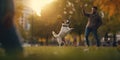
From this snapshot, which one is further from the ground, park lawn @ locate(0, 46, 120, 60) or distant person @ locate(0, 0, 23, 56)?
distant person @ locate(0, 0, 23, 56)

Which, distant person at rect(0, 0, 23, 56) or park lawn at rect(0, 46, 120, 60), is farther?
park lawn at rect(0, 46, 120, 60)

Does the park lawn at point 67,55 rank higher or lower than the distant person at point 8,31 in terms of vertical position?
lower

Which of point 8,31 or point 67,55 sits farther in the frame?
point 67,55

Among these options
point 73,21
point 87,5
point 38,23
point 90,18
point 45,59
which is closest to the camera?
point 45,59

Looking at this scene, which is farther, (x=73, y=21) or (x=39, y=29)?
(x=39, y=29)

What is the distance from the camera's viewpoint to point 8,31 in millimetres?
4801

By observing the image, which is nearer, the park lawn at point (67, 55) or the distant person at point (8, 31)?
the distant person at point (8, 31)

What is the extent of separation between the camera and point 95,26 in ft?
40.7

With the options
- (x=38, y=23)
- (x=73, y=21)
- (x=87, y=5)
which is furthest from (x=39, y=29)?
(x=87, y=5)

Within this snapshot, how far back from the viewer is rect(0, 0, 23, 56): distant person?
4.66m

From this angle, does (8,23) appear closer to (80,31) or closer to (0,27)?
(0,27)

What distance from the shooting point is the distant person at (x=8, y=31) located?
15.3 ft

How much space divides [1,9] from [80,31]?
126ft

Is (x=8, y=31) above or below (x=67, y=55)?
above
